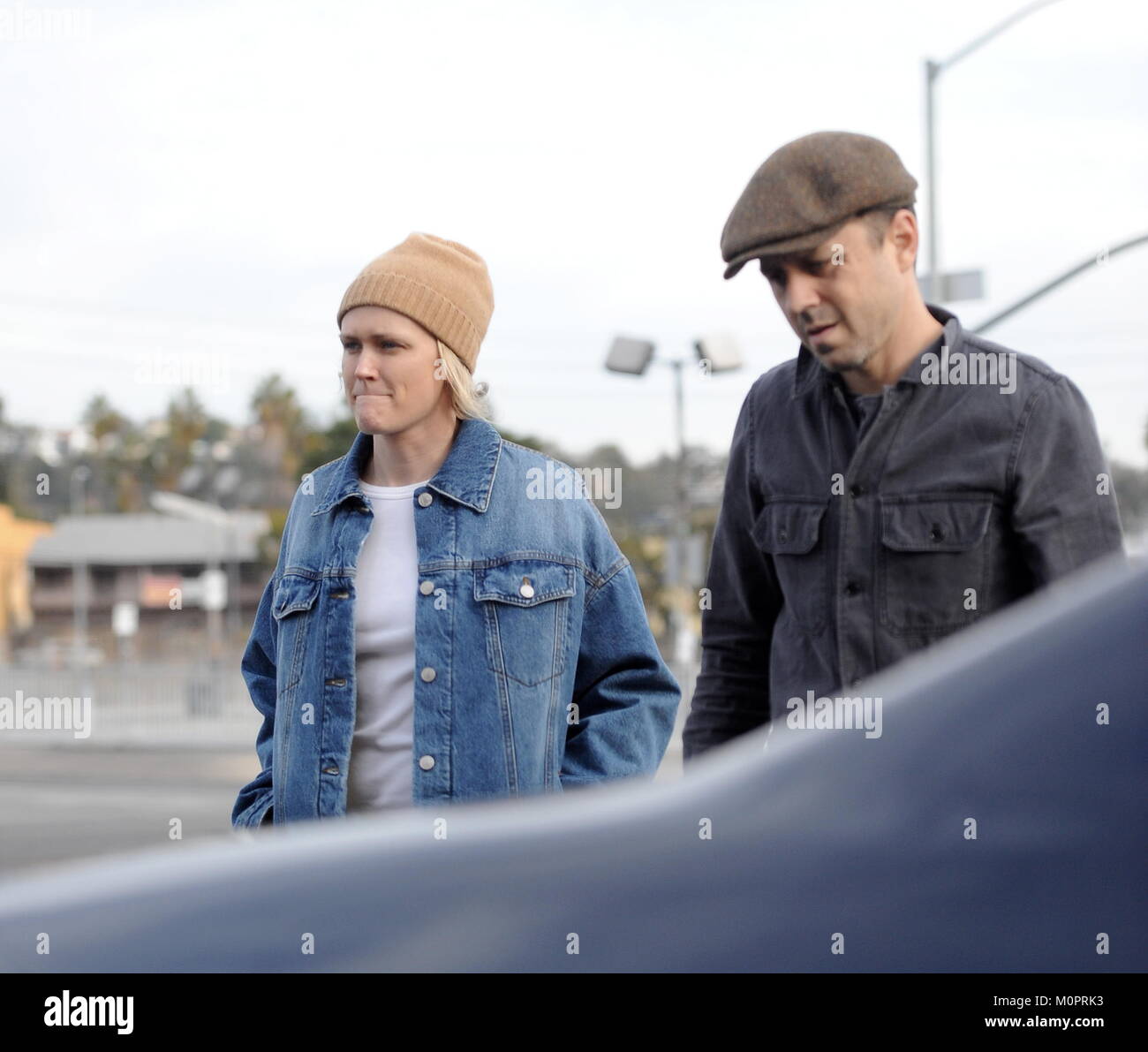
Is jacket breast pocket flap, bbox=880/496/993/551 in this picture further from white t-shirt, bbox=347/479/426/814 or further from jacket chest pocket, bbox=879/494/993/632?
white t-shirt, bbox=347/479/426/814

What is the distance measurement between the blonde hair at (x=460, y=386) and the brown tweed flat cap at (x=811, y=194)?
647 millimetres

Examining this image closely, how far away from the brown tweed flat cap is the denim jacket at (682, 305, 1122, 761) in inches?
9.6

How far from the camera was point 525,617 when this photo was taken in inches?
106

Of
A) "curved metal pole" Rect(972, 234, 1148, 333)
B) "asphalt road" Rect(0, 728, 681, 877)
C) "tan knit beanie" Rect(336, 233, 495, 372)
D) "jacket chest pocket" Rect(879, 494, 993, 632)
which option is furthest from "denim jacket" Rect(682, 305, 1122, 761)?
"curved metal pole" Rect(972, 234, 1148, 333)

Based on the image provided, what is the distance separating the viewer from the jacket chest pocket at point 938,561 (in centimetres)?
222

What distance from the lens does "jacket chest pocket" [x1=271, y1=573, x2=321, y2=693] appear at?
8.68ft

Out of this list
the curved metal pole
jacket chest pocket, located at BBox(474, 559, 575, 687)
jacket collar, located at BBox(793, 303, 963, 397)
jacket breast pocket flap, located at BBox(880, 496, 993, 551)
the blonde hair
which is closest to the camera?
jacket breast pocket flap, located at BBox(880, 496, 993, 551)

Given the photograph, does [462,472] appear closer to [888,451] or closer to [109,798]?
[888,451]

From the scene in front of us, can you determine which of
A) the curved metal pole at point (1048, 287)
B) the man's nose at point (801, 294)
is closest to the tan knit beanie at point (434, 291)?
the man's nose at point (801, 294)

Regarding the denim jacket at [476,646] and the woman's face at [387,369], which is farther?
the woman's face at [387,369]

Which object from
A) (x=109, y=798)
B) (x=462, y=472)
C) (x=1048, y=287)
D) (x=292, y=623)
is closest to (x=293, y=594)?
(x=292, y=623)

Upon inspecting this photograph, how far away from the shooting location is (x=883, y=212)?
A: 2.29 meters

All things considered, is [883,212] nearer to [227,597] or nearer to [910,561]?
[910,561]

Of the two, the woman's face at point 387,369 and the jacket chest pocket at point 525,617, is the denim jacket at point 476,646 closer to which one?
the jacket chest pocket at point 525,617
